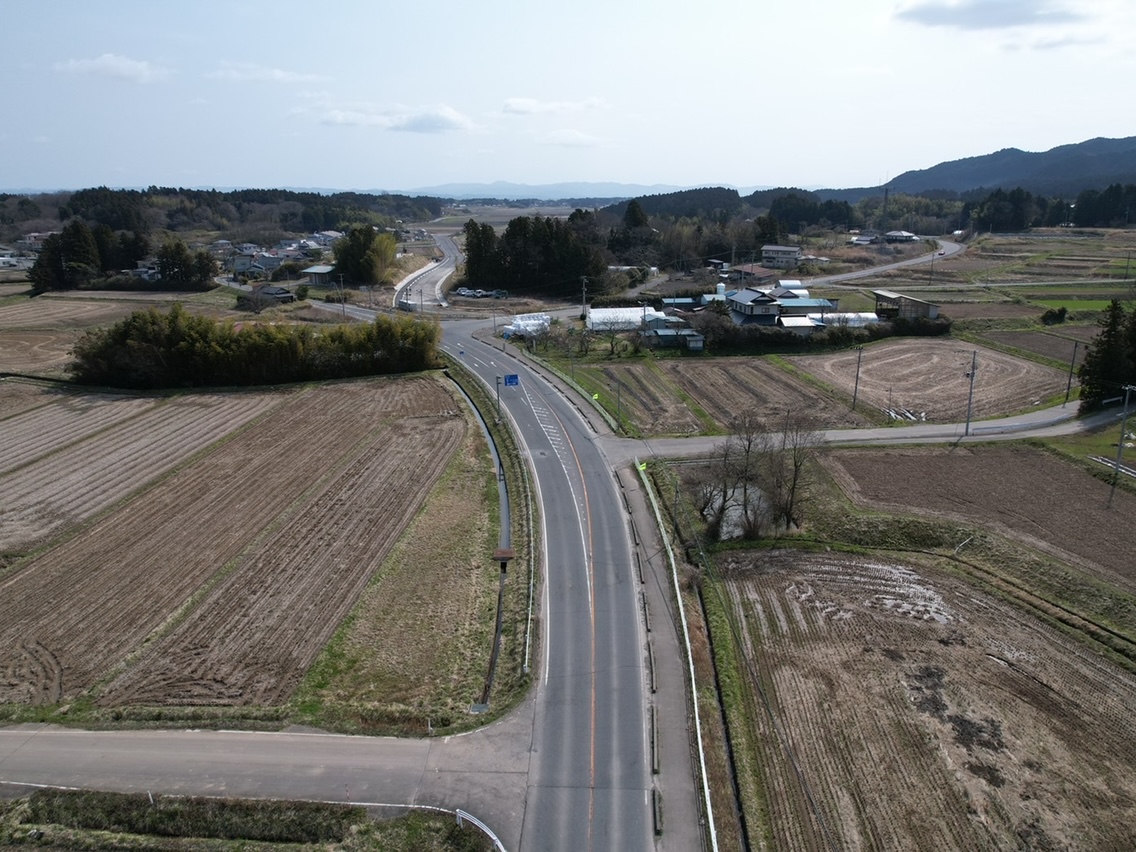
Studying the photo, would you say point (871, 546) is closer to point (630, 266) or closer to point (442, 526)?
point (442, 526)

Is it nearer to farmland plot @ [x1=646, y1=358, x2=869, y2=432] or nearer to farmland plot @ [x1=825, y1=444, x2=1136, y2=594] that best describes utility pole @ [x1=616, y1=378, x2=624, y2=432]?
farmland plot @ [x1=646, y1=358, x2=869, y2=432]

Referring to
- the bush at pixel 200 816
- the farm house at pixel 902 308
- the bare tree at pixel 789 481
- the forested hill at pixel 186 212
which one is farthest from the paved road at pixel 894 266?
the forested hill at pixel 186 212

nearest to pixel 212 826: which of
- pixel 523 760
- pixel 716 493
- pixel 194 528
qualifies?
pixel 523 760

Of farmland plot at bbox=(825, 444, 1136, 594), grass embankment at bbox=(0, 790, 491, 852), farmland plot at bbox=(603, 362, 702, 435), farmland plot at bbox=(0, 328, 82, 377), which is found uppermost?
farmland plot at bbox=(0, 328, 82, 377)

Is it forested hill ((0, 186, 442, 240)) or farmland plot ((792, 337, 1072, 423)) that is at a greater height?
forested hill ((0, 186, 442, 240))

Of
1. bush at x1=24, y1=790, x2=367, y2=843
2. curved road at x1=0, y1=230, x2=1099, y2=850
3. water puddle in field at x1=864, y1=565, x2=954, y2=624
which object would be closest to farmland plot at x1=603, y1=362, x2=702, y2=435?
water puddle in field at x1=864, y1=565, x2=954, y2=624

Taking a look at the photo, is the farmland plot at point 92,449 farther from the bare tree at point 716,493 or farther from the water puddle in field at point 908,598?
the water puddle in field at point 908,598

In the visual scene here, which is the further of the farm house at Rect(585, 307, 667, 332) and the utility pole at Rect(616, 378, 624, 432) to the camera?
the farm house at Rect(585, 307, 667, 332)

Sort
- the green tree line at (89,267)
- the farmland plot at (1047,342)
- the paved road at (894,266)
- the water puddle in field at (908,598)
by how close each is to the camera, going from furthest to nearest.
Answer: the green tree line at (89,267) < the paved road at (894,266) < the farmland plot at (1047,342) < the water puddle in field at (908,598)
